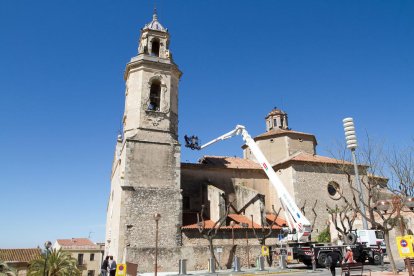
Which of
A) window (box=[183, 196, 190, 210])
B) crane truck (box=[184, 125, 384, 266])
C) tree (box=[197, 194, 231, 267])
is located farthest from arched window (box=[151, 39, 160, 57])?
crane truck (box=[184, 125, 384, 266])

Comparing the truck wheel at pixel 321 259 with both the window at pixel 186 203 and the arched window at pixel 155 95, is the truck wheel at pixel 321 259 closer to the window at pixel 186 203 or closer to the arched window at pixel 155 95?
the window at pixel 186 203

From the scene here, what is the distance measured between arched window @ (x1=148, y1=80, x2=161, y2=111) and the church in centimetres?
8

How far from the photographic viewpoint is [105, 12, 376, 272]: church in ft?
68.3

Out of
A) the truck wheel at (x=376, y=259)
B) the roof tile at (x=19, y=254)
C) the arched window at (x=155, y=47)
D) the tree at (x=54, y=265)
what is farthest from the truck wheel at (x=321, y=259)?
the roof tile at (x=19, y=254)

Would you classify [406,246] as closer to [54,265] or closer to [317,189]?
[317,189]

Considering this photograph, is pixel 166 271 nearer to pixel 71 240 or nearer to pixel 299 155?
pixel 299 155

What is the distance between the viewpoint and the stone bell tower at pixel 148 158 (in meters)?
20.4

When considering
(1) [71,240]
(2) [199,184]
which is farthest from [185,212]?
(1) [71,240]

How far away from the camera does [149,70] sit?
24.6 meters

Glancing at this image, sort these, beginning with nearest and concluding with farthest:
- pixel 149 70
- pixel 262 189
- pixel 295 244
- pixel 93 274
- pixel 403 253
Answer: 1. pixel 403 253
2. pixel 295 244
3. pixel 149 70
4. pixel 262 189
5. pixel 93 274

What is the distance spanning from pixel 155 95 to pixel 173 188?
7420 millimetres

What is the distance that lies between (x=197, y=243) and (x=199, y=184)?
607cm

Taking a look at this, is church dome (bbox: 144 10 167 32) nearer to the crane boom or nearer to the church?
the church

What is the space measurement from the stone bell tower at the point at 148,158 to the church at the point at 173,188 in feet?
0.20
